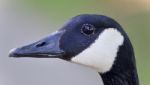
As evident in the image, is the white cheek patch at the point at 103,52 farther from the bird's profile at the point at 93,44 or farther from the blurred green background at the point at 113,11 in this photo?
the blurred green background at the point at 113,11

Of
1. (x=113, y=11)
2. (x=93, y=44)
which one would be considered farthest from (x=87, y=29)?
(x=113, y=11)

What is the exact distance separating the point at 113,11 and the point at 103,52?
3633mm

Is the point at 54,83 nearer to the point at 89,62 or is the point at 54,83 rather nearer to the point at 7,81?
the point at 7,81

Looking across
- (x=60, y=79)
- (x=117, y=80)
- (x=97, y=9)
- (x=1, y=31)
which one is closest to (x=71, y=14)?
(x=97, y=9)

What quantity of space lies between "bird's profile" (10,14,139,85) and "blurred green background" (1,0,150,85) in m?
3.00

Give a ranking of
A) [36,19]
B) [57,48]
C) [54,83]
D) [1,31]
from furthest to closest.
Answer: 1. [36,19]
2. [1,31]
3. [54,83]
4. [57,48]

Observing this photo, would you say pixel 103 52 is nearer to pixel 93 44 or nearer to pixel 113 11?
pixel 93 44

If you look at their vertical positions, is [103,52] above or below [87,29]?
below

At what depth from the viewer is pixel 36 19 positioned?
6.14 m

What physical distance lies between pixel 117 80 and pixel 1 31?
3.11 m

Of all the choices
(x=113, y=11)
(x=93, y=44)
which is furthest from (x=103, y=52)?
(x=113, y=11)

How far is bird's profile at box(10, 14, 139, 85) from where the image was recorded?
264 cm

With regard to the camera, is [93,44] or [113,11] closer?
[93,44]

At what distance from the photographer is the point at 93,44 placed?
267cm
